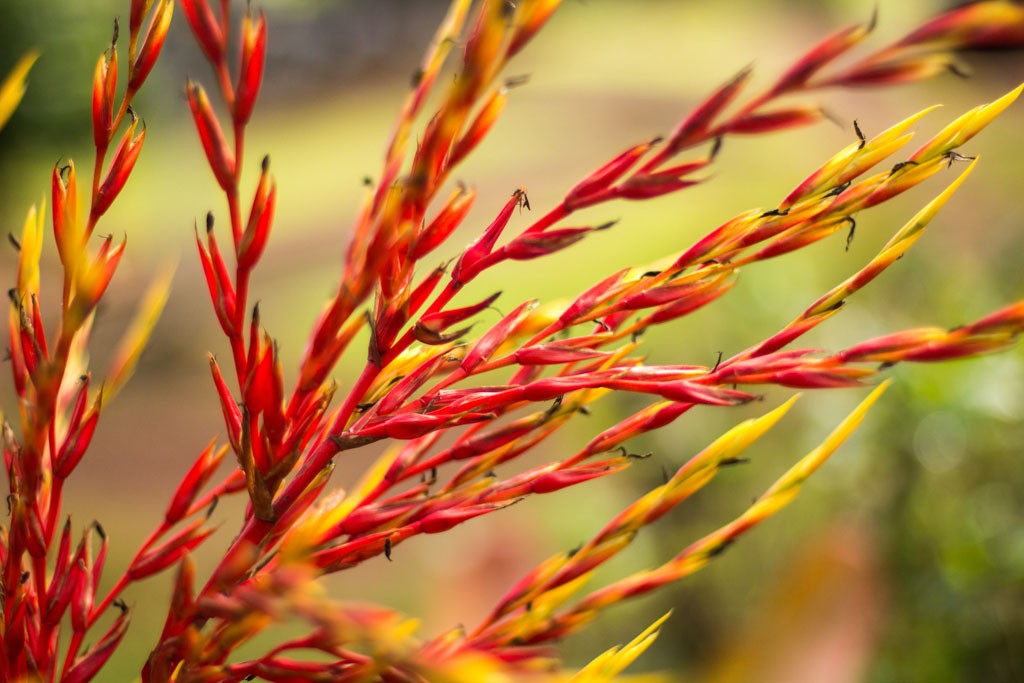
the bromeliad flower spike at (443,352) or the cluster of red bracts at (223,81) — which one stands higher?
the cluster of red bracts at (223,81)

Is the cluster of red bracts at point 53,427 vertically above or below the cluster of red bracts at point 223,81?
below

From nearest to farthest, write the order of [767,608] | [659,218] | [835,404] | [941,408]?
[767,608] → [941,408] → [835,404] → [659,218]

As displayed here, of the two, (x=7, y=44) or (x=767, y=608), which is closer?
(x=767, y=608)

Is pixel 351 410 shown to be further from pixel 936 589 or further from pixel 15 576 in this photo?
pixel 936 589

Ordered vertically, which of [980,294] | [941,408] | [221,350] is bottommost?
[941,408]

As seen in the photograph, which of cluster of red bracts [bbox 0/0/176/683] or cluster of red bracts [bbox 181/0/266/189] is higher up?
cluster of red bracts [bbox 181/0/266/189]

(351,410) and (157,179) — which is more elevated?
(157,179)

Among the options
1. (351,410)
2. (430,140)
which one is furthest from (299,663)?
(430,140)

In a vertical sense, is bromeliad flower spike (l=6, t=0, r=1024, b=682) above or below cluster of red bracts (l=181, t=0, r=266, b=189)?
below
